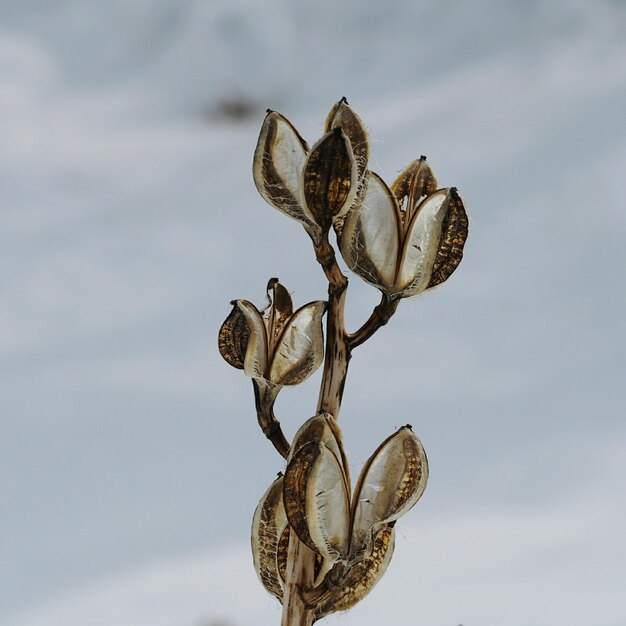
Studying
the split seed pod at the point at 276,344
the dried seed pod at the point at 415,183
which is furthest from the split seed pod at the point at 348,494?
the dried seed pod at the point at 415,183

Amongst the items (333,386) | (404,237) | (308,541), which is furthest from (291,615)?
(404,237)

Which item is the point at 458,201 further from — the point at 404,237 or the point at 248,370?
the point at 248,370

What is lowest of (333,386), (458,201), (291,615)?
(291,615)

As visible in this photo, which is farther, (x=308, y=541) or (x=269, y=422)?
(x=269, y=422)

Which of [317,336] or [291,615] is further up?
[317,336]

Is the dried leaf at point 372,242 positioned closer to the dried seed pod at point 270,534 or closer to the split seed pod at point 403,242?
the split seed pod at point 403,242

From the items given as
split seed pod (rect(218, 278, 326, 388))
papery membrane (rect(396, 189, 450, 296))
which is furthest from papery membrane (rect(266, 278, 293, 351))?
papery membrane (rect(396, 189, 450, 296))

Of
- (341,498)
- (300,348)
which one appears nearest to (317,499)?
(341,498)

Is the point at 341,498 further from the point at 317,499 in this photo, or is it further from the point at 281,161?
the point at 281,161
